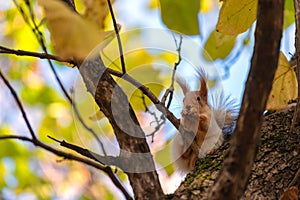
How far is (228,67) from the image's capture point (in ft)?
5.81

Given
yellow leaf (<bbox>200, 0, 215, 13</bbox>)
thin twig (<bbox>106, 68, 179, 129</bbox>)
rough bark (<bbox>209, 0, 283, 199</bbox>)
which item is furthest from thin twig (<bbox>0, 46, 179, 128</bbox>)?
yellow leaf (<bbox>200, 0, 215, 13</bbox>)

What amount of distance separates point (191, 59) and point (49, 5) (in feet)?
2.80

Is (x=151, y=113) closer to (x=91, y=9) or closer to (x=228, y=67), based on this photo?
(x=91, y=9)

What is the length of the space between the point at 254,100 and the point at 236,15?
47 cm

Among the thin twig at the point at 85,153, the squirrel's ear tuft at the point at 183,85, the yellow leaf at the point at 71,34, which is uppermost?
the squirrel's ear tuft at the point at 183,85

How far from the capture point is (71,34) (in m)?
0.60

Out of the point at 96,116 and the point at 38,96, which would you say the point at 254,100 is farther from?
the point at 38,96

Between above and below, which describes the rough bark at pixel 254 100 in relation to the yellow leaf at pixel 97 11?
below

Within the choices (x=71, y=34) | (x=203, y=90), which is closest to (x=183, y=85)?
(x=203, y=90)

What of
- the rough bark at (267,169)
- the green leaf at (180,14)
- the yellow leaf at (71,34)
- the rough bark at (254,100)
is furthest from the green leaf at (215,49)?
the yellow leaf at (71,34)

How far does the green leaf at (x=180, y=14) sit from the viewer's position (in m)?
1.37

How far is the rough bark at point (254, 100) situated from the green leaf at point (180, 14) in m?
0.67

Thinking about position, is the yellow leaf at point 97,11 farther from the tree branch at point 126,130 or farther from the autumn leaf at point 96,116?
the autumn leaf at point 96,116

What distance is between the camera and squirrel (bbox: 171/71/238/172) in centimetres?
149
